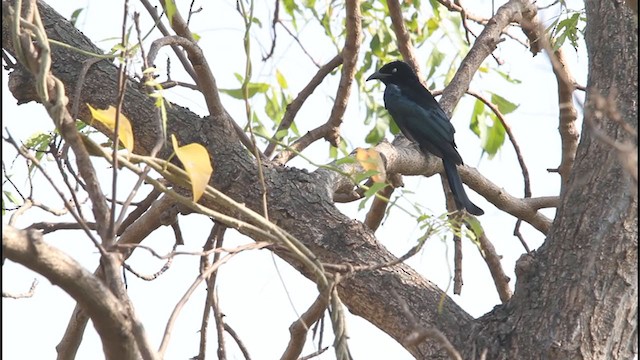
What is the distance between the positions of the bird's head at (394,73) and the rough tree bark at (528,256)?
3.35 m

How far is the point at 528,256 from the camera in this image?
3.15 m

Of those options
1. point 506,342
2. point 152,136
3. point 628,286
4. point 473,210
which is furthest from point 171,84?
point 473,210

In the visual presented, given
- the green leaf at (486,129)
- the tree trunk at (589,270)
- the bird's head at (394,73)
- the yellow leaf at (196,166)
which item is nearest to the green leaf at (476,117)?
the green leaf at (486,129)

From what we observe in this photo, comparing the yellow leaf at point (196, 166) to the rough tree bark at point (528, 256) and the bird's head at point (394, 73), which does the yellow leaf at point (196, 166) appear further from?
the bird's head at point (394, 73)

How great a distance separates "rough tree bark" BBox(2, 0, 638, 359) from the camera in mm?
2949

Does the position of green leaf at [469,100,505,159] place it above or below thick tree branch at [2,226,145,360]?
above

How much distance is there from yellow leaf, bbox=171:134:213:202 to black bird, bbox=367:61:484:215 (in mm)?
2821

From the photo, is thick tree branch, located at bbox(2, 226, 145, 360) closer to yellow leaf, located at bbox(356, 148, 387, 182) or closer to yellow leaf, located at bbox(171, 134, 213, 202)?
yellow leaf, located at bbox(171, 134, 213, 202)

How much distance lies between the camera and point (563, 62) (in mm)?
5336

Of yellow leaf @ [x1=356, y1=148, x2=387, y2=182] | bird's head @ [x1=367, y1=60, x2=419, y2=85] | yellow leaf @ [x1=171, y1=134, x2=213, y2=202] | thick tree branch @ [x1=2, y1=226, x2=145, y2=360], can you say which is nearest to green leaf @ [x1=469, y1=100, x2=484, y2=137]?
bird's head @ [x1=367, y1=60, x2=419, y2=85]

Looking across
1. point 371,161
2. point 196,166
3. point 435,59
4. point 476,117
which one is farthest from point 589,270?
point 435,59

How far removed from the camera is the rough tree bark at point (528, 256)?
2.95m

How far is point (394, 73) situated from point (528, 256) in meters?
4.05

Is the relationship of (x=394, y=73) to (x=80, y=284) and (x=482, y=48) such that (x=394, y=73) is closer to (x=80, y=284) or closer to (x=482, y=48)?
(x=482, y=48)
